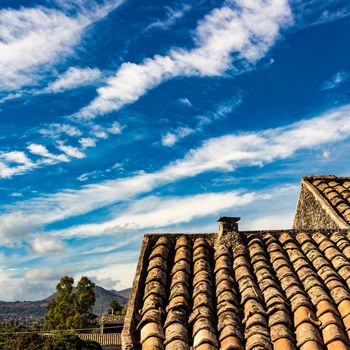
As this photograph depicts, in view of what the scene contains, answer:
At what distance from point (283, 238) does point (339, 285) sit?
69.9 inches

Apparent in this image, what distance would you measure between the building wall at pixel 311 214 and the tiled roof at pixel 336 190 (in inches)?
7.6

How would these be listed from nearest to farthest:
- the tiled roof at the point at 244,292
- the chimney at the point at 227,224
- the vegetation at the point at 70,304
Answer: the tiled roof at the point at 244,292 < the chimney at the point at 227,224 < the vegetation at the point at 70,304

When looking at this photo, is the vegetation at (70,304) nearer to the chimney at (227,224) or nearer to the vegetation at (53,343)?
the vegetation at (53,343)

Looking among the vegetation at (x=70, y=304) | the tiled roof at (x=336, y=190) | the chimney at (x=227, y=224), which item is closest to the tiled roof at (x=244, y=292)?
the chimney at (x=227, y=224)

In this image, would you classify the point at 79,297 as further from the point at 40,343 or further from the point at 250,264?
the point at 250,264

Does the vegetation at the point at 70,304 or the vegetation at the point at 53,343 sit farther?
the vegetation at the point at 70,304

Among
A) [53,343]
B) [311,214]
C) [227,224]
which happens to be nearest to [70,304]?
[53,343]

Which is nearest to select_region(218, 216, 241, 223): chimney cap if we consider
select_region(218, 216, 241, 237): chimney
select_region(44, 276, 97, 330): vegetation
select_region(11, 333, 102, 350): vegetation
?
select_region(218, 216, 241, 237): chimney

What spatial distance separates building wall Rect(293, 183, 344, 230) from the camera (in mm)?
9891

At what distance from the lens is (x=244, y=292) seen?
6.07 metres

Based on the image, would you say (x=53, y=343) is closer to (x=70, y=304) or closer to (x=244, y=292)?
(x=70, y=304)

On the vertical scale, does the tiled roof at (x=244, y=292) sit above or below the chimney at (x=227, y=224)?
below

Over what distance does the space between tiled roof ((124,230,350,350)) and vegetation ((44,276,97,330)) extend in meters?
49.5

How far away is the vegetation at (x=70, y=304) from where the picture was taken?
2154 inches
